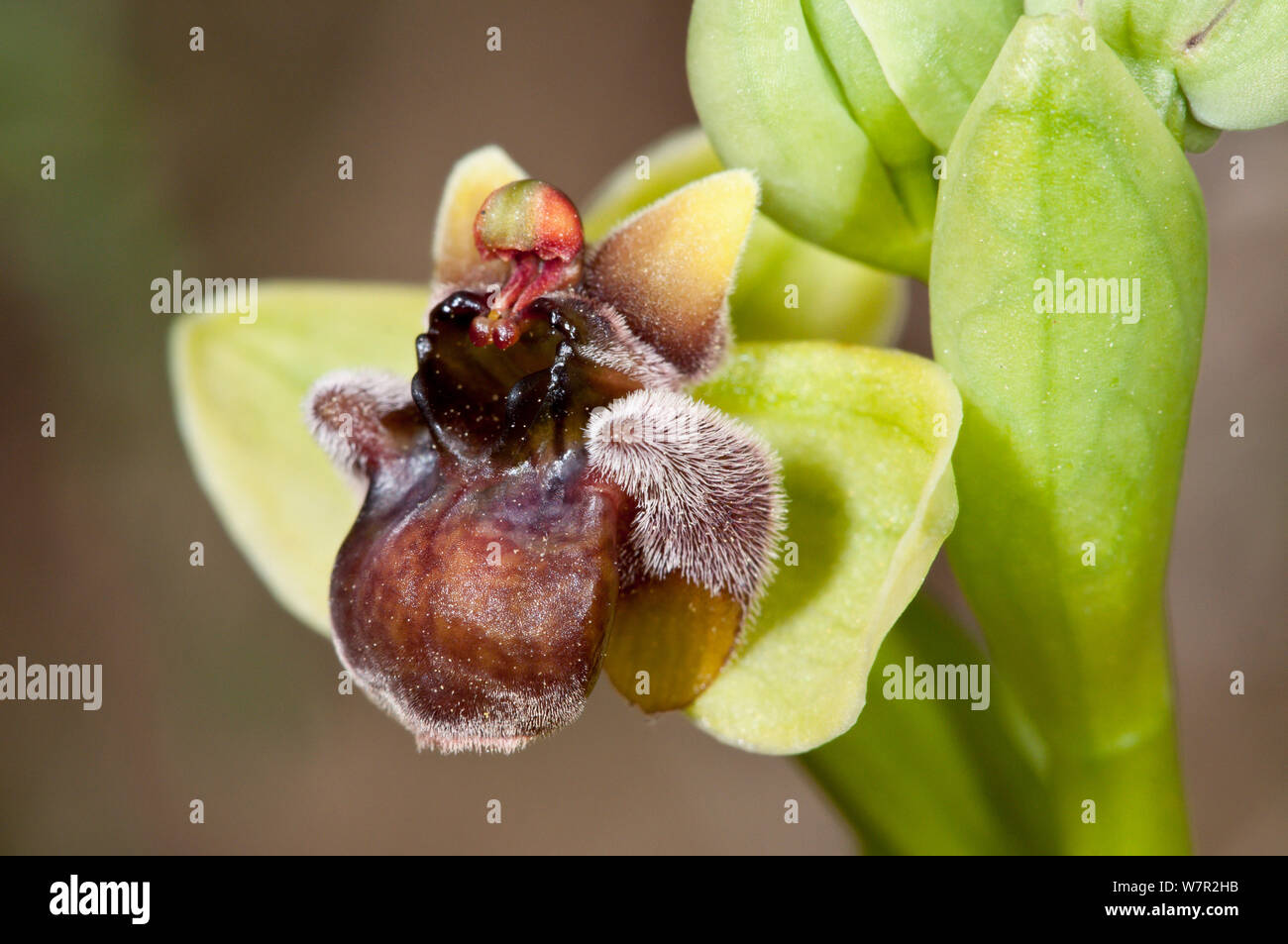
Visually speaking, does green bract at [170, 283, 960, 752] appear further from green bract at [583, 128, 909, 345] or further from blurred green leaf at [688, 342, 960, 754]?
green bract at [583, 128, 909, 345]

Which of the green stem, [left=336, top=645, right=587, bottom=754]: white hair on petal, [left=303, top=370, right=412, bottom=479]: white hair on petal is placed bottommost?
the green stem

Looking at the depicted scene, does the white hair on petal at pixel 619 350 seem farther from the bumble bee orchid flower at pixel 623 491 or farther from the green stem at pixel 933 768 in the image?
the green stem at pixel 933 768

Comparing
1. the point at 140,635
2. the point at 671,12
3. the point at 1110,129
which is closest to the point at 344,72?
the point at 671,12

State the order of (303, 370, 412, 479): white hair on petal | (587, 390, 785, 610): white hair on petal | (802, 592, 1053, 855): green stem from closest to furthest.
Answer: (587, 390, 785, 610): white hair on petal
(303, 370, 412, 479): white hair on petal
(802, 592, 1053, 855): green stem

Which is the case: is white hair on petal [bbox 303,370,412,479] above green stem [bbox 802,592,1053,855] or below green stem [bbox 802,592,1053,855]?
above

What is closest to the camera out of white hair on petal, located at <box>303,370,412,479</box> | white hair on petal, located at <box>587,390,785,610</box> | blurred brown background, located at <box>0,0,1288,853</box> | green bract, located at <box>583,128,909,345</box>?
white hair on petal, located at <box>587,390,785,610</box>

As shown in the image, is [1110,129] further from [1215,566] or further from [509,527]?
[1215,566]

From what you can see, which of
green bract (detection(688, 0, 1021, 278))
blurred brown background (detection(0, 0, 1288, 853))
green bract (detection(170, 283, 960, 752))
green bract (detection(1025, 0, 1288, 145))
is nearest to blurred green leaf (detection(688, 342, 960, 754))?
green bract (detection(170, 283, 960, 752))

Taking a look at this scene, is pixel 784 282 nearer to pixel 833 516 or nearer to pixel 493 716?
pixel 833 516
